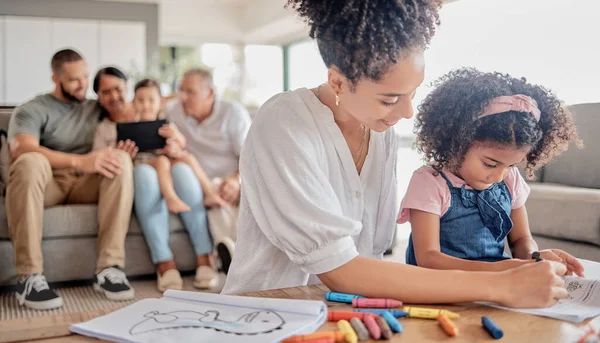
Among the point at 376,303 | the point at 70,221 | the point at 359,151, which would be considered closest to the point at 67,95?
the point at 70,221

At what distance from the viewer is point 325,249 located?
92cm

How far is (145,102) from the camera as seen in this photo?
3.29 m

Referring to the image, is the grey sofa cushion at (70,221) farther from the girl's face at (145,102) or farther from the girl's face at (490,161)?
the girl's face at (490,161)

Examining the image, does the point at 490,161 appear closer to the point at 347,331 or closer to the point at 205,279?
the point at 347,331

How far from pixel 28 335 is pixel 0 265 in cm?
228

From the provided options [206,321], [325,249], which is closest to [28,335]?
[206,321]

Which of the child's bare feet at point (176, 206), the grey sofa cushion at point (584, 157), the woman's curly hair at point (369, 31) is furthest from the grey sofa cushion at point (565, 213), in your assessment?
the woman's curly hair at point (369, 31)

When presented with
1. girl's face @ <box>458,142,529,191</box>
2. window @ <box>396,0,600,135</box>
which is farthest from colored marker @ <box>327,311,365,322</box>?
window @ <box>396,0,600,135</box>

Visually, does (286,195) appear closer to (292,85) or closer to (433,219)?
(433,219)

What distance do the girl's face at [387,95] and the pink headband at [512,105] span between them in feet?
1.08

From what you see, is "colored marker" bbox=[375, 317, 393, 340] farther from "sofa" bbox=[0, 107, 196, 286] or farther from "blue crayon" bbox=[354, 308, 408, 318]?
"sofa" bbox=[0, 107, 196, 286]

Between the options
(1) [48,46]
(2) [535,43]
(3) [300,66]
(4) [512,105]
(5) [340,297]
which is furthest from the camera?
(3) [300,66]

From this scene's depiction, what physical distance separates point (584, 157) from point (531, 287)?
2.28m

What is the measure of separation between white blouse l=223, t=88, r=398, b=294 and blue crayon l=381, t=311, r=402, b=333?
0.15 meters
